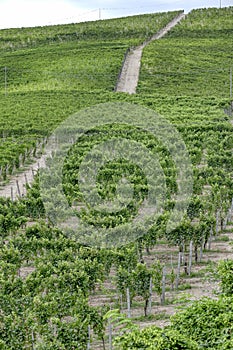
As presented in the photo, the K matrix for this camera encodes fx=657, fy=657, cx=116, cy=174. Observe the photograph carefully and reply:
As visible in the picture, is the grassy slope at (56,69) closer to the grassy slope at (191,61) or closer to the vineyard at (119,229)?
the vineyard at (119,229)

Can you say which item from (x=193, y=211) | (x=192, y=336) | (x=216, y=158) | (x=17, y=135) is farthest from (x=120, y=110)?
(x=192, y=336)

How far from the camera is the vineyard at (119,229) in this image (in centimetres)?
1517

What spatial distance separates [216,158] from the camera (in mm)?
33938

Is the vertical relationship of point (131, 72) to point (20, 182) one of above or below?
above

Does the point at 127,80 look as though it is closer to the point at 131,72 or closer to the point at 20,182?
the point at 131,72

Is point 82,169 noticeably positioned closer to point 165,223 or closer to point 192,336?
point 165,223

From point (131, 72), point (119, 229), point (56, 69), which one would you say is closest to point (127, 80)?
point (131, 72)

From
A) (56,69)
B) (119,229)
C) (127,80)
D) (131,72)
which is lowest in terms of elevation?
(119,229)

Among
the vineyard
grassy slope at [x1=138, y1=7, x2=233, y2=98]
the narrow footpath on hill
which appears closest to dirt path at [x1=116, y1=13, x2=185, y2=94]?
the narrow footpath on hill

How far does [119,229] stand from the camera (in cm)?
2216

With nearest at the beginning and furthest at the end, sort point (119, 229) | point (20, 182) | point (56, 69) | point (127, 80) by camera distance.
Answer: point (119, 229) → point (20, 182) → point (127, 80) → point (56, 69)

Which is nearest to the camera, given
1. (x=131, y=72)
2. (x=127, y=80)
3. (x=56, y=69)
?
(x=127, y=80)

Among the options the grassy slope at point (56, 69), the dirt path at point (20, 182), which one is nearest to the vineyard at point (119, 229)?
the grassy slope at point (56, 69)

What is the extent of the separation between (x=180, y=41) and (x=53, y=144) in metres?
51.2
